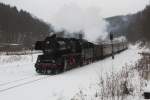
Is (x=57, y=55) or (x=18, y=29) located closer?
(x=57, y=55)

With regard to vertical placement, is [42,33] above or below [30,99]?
above

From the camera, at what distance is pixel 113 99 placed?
8.19 meters

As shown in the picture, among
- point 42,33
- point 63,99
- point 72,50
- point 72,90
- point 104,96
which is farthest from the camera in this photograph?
point 42,33

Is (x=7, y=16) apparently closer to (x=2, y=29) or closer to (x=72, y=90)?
(x=2, y=29)

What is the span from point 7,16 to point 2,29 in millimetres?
5707

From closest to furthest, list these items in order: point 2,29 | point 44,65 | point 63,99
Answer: point 63,99
point 44,65
point 2,29

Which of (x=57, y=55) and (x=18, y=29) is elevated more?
(x=18, y=29)

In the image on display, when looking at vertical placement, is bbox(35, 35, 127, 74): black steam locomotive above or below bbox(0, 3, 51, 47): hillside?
below

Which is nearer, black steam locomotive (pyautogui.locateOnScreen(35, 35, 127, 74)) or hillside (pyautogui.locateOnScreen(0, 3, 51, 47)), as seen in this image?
black steam locomotive (pyautogui.locateOnScreen(35, 35, 127, 74))

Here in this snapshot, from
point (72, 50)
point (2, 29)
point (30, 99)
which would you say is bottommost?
point (30, 99)

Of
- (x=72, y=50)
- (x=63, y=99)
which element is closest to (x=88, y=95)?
(x=63, y=99)

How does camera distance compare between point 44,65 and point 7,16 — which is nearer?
point 44,65

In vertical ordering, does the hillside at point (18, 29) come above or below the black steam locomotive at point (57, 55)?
above

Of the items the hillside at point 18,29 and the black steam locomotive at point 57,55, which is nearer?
the black steam locomotive at point 57,55
